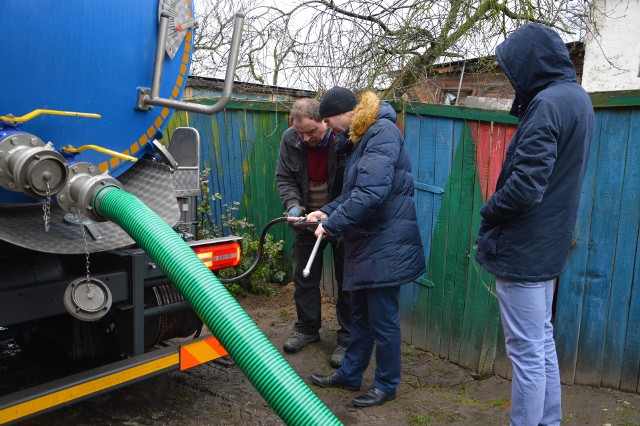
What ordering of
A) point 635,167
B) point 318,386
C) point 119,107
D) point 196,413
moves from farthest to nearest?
1. point 318,386
2. point 196,413
3. point 635,167
4. point 119,107

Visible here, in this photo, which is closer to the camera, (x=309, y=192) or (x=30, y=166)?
(x=30, y=166)

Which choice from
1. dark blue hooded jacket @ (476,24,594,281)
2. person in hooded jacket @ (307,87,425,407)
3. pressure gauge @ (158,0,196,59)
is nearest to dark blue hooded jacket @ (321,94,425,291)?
person in hooded jacket @ (307,87,425,407)

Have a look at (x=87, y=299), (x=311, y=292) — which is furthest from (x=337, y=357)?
(x=87, y=299)

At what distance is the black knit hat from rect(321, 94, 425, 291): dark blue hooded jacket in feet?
0.43

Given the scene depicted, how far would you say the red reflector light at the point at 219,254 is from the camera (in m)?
3.19

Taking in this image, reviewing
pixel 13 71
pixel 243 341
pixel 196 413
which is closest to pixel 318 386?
pixel 196 413

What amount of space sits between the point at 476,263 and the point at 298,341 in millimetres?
1460

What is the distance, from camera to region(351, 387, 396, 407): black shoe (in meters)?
Answer: 3.49

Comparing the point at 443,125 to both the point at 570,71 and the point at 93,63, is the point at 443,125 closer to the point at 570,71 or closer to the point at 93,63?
the point at 570,71

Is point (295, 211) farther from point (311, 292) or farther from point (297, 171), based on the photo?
point (311, 292)

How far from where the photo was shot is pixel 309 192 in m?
4.39

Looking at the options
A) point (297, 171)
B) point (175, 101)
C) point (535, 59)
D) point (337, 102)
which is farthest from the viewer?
point (297, 171)

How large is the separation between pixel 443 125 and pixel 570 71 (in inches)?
64.2

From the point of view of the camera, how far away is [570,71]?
2559 mm
